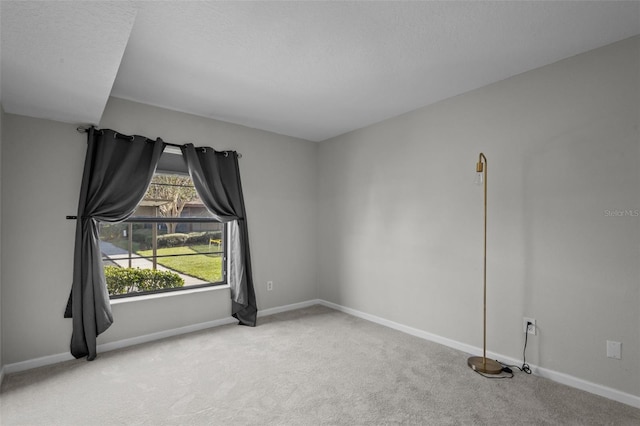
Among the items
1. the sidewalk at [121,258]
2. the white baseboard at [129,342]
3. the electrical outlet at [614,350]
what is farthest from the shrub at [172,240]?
the electrical outlet at [614,350]

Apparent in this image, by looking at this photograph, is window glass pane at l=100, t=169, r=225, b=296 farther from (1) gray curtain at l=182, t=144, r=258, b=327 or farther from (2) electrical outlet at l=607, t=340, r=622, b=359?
A: (2) electrical outlet at l=607, t=340, r=622, b=359

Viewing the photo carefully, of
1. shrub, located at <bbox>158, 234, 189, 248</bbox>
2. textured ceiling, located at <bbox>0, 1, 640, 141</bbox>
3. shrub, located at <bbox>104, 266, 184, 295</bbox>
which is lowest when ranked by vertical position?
Result: shrub, located at <bbox>104, 266, 184, 295</bbox>

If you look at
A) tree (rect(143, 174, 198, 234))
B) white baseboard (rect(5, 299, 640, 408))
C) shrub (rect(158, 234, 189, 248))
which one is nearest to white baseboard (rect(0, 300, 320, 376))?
white baseboard (rect(5, 299, 640, 408))

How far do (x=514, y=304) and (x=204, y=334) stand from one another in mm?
3180

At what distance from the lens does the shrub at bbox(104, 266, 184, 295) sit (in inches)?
133

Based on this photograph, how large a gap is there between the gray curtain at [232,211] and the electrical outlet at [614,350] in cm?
335

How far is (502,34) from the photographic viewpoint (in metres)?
2.26

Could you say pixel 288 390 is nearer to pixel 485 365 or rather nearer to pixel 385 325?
pixel 485 365

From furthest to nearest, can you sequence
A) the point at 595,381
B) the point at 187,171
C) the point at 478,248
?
the point at 187,171 < the point at 478,248 < the point at 595,381

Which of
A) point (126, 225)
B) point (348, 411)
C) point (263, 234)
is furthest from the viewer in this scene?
point (263, 234)

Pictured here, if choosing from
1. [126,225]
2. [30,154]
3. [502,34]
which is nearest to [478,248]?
[502,34]

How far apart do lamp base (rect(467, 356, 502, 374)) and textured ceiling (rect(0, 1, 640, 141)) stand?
2557 millimetres

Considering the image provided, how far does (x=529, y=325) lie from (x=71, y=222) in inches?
168

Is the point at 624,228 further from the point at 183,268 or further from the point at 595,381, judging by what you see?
the point at 183,268
